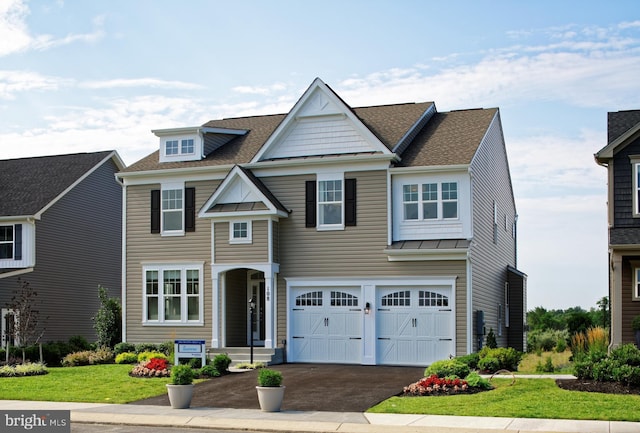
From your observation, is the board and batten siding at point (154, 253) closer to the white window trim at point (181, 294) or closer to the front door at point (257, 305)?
the white window trim at point (181, 294)

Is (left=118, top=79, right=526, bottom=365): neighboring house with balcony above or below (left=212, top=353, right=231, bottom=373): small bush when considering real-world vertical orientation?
above

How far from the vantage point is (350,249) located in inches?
1192

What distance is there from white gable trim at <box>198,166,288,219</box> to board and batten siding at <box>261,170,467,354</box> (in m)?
0.96

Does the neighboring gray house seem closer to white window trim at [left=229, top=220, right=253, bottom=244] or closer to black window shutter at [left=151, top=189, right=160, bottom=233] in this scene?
black window shutter at [left=151, top=189, right=160, bottom=233]

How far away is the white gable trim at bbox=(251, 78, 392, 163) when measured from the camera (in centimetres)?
3052

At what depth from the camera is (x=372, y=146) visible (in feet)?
98.9

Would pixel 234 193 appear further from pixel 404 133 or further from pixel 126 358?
pixel 126 358

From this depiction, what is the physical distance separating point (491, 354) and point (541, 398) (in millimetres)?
6283

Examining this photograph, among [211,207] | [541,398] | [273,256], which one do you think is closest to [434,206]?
[273,256]

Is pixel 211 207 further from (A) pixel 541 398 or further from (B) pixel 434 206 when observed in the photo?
(A) pixel 541 398

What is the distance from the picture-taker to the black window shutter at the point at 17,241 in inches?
1457

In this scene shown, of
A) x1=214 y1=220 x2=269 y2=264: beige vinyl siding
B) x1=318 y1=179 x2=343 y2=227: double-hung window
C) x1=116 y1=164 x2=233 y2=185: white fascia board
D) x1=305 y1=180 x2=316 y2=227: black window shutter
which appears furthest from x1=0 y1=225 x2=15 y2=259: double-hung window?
x1=318 y1=179 x2=343 y2=227: double-hung window

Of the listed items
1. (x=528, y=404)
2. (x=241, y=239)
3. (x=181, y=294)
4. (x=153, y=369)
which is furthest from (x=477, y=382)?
(x=181, y=294)

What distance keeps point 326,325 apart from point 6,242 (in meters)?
15.6
